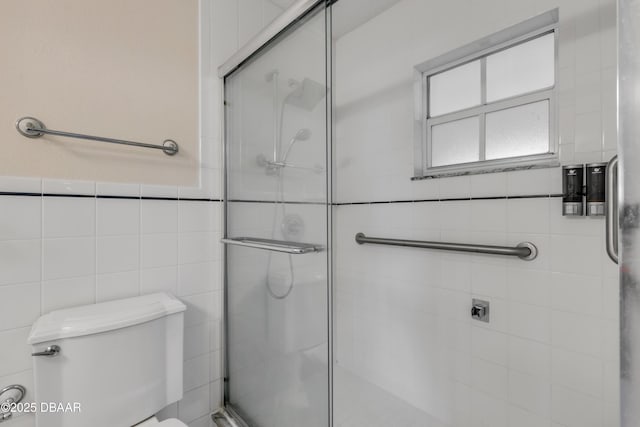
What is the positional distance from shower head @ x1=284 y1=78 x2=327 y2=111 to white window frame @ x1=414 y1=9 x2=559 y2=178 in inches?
34.0

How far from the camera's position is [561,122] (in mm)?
1091

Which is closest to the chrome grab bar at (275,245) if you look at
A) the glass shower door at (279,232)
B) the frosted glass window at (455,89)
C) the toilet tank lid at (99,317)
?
the glass shower door at (279,232)

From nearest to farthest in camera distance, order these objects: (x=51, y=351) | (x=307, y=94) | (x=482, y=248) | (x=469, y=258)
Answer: (x=51, y=351) → (x=307, y=94) → (x=482, y=248) → (x=469, y=258)

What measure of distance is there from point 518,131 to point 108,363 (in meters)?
1.85

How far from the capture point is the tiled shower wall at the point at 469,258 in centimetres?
103

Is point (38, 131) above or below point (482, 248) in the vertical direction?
above

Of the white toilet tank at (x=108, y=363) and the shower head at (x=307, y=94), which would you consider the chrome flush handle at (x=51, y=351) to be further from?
the shower head at (x=307, y=94)

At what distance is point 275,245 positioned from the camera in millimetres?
1027

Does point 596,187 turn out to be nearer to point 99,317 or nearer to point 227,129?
point 227,129

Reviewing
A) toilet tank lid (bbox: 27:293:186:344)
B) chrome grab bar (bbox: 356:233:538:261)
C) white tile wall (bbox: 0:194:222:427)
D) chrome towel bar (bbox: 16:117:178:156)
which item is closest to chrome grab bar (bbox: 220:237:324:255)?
white tile wall (bbox: 0:194:222:427)

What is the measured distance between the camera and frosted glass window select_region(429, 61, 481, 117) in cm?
148

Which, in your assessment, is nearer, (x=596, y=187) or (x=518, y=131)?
(x=596, y=187)

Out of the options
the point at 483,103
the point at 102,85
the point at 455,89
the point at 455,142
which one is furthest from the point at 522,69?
the point at 102,85

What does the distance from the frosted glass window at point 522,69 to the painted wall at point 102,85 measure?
4.75 feet
